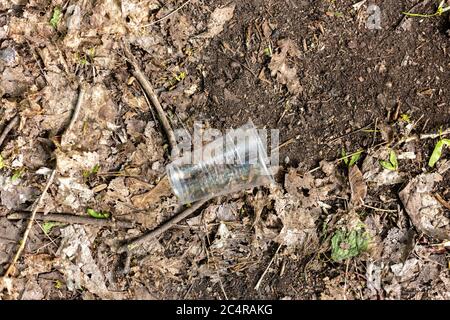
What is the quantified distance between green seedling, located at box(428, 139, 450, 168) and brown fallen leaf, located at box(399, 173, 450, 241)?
3.1 inches

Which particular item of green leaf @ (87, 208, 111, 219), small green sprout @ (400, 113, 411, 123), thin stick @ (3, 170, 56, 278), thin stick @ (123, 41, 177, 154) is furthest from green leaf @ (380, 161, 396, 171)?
thin stick @ (3, 170, 56, 278)

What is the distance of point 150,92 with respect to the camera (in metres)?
3.68

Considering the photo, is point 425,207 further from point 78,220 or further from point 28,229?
point 28,229

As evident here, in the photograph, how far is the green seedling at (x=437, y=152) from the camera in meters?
3.60

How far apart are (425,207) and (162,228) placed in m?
1.74

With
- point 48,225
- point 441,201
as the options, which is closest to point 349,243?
point 441,201

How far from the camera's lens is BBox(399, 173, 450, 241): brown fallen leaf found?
3.57 m

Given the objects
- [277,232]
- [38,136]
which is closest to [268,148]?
[277,232]

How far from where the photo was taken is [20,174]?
3.67m

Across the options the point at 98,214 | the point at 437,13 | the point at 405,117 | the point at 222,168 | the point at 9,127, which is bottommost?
the point at 98,214

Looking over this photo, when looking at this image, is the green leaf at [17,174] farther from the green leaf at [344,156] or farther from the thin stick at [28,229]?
the green leaf at [344,156]

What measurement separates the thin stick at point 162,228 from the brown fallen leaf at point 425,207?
1358 mm

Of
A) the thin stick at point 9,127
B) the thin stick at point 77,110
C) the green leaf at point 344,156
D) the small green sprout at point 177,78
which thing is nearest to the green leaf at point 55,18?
the thin stick at point 77,110

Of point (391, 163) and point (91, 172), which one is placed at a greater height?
point (91, 172)
